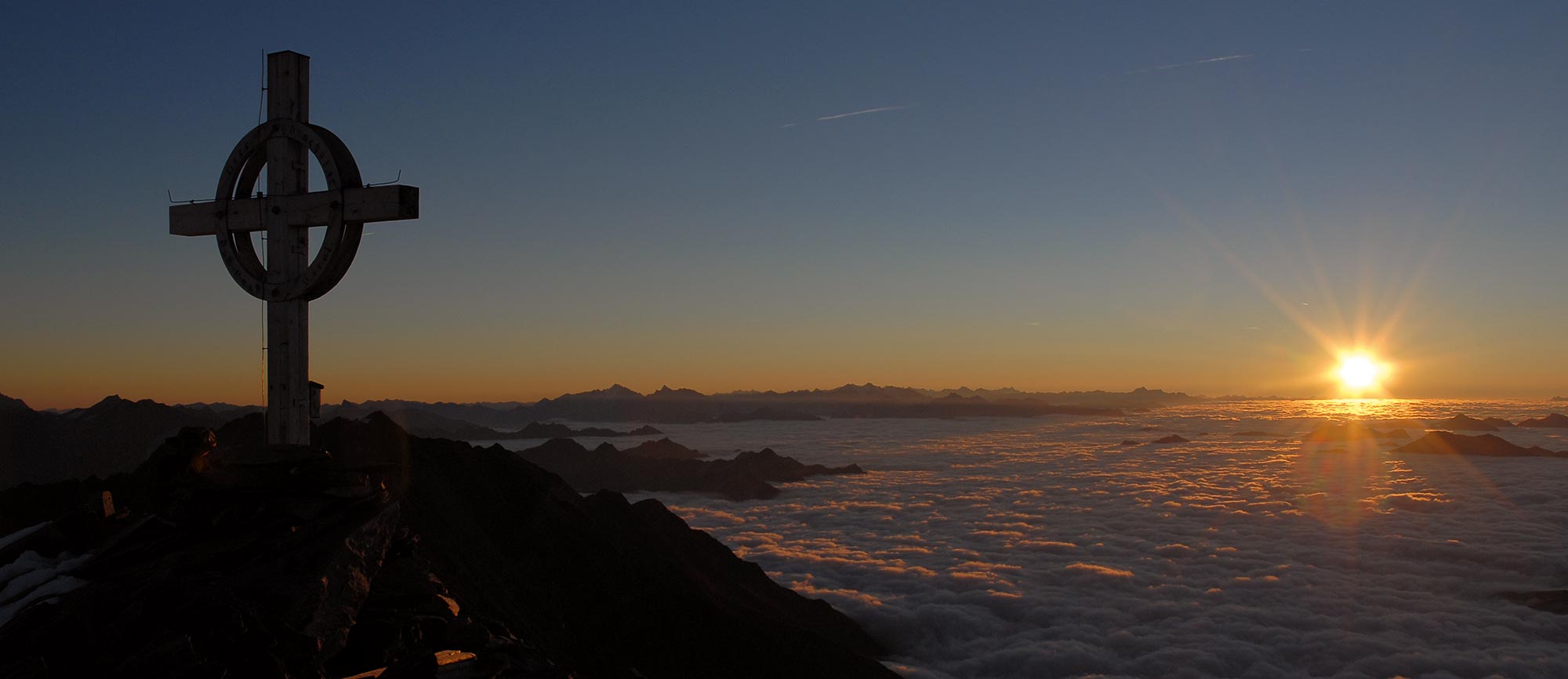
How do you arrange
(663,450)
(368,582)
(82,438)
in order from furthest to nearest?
(663,450), (82,438), (368,582)

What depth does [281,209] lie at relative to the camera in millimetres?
9016

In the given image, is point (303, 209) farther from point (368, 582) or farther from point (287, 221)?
point (368, 582)

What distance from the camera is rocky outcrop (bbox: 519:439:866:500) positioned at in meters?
34.1

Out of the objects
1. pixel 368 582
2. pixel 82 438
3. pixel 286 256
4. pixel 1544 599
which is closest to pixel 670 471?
pixel 82 438

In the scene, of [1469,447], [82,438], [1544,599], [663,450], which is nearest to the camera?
[1544,599]

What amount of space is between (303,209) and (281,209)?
0.32m

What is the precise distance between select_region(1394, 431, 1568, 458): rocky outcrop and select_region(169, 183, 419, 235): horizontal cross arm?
196 ft

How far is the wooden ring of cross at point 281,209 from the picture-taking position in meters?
8.81

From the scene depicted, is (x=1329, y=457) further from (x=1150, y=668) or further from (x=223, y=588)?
(x=223, y=588)

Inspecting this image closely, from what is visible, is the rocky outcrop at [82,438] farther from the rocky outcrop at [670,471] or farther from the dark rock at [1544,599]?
the dark rock at [1544,599]

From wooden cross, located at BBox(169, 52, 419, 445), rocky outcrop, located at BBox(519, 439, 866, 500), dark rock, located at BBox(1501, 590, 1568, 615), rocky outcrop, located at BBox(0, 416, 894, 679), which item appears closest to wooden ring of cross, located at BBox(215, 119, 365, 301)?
wooden cross, located at BBox(169, 52, 419, 445)

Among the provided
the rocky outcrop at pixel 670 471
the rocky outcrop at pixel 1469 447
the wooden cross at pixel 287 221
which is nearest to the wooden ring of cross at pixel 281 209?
the wooden cross at pixel 287 221

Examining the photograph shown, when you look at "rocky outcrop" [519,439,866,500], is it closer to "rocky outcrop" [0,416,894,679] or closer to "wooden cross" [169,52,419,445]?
"rocky outcrop" [0,416,894,679]

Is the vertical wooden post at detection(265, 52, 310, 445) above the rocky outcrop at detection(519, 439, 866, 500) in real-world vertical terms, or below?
above
